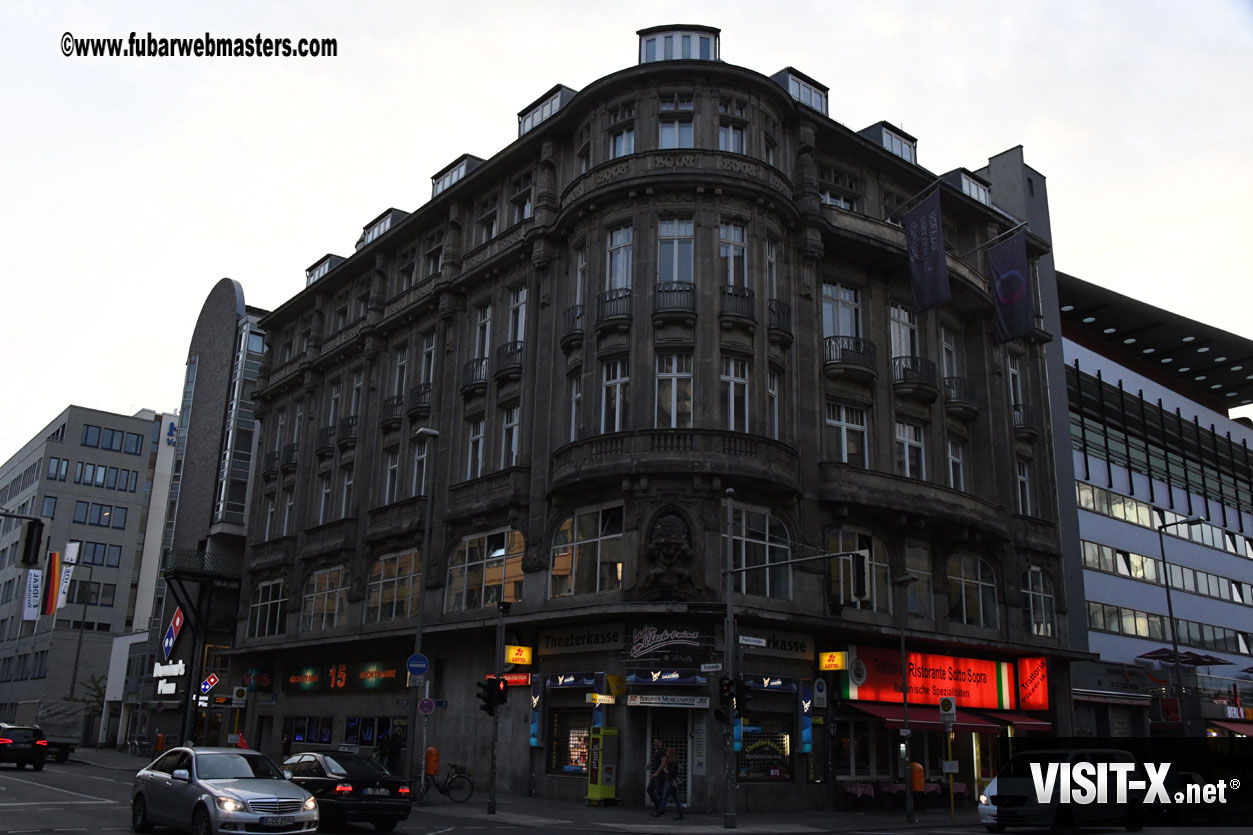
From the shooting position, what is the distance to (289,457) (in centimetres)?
5506

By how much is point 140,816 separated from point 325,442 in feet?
112

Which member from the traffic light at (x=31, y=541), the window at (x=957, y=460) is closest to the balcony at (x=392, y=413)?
the window at (x=957, y=460)

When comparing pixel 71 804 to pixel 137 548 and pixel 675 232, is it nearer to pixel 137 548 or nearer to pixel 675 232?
pixel 675 232

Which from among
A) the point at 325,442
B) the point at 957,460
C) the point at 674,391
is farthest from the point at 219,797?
the point at 325,442

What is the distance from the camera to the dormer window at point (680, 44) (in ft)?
125

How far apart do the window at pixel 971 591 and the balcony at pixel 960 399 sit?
20.0 ft

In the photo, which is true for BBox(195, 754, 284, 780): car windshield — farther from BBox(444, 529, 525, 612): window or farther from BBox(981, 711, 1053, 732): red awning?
BBox(981, 711, 1053, 732): red awning

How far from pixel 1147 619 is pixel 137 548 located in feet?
271

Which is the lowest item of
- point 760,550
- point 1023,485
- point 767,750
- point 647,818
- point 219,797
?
point 647,818

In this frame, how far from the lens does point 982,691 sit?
132 feet

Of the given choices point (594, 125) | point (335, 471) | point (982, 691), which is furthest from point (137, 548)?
point (982, 691)

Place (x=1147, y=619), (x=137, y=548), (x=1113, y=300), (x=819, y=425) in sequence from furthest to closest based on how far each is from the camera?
(x=137, y=548) < (x=1113, y=300) < (x=1147, y=619) < (x=819, y=425)

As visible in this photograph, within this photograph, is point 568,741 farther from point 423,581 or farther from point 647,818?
point 423,581

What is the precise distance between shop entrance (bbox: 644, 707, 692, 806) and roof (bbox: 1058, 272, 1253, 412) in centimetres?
3856
